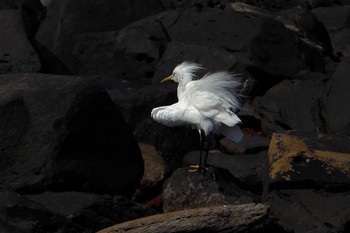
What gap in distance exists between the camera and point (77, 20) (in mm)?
18031

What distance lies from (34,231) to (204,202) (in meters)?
1.81

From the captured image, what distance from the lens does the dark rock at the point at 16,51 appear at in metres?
15.2

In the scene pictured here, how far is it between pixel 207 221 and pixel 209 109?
7.11 feet

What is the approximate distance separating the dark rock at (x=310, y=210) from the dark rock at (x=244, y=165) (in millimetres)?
1364

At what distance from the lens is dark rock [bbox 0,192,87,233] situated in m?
9.07

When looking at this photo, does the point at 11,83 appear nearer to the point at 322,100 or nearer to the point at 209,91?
the point at 209,91

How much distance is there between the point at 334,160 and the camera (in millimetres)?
10242

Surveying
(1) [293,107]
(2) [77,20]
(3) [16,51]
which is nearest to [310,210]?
(1) [293,107]

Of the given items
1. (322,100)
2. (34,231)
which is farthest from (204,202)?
(322,100)

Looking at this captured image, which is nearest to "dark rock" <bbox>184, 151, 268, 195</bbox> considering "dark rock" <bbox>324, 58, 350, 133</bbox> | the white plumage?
the white plumage

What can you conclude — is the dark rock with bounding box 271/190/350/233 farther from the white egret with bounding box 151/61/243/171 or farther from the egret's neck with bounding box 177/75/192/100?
the egret's neck with bounding box 177/75/192/100

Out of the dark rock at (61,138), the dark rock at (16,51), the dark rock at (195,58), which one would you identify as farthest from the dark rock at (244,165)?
the dark rock at (16,51)

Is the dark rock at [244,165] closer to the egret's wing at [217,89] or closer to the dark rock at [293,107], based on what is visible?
the egret's wing at [217,89]

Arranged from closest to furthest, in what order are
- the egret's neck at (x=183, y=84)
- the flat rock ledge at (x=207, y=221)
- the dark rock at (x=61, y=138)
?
the flat rock ledge at (x=207, y=221) < the dark rock at (x=61, y=138) < the egret's neck at (x=183, y=84)
